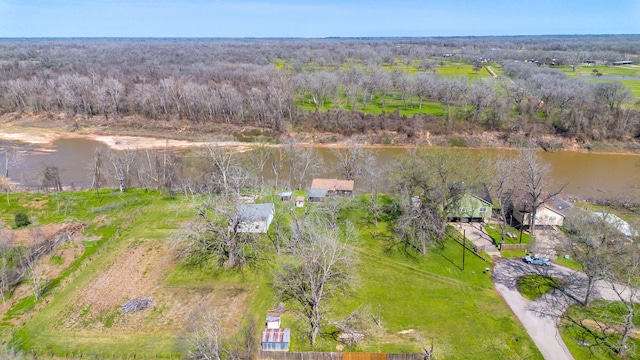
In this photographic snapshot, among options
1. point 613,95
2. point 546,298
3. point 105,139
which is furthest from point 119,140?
point 613,95

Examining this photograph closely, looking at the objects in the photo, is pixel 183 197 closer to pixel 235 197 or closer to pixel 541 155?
pixel 235 197

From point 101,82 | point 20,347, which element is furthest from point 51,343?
point 101,82

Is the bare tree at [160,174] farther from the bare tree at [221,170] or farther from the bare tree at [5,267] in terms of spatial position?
the bare tree at [5,267]

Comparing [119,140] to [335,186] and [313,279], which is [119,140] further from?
[313,279]

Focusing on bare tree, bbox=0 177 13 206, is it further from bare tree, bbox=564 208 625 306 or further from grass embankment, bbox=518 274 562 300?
bare tree, bbox=564 208 625 306

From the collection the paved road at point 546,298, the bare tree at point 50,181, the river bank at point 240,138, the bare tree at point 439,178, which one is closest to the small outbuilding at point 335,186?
the bare tree at point 439,178

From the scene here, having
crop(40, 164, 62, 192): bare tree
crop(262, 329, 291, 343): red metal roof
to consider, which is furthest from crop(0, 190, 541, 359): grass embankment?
crop(40, 164, 62, 192): bare tree
